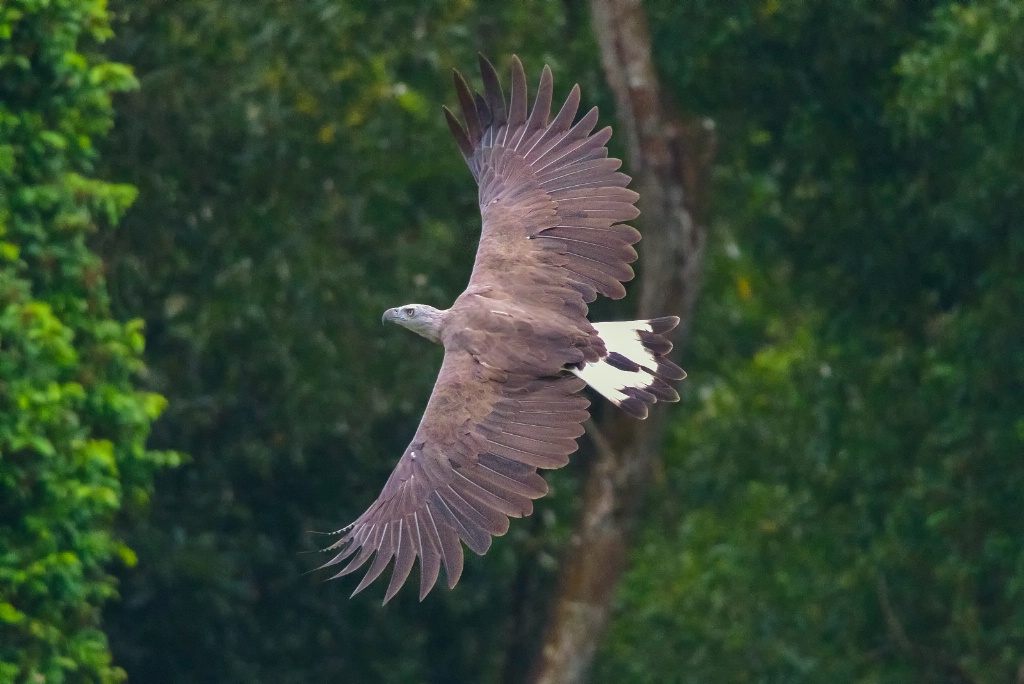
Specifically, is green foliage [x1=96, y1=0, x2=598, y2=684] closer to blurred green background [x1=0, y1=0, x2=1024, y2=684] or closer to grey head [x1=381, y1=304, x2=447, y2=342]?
blurred green background [x1=0, y1=0, x2=1024, y2=684]

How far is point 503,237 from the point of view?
36.4 ft

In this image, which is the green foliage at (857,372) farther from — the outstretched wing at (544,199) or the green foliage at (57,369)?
the green foliage at (57,369)

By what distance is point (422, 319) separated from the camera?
Result: 11141mm

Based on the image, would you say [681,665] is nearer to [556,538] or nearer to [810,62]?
[556,538]

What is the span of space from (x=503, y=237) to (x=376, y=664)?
6.85m

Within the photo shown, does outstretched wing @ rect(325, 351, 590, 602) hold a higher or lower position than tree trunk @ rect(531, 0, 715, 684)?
lower

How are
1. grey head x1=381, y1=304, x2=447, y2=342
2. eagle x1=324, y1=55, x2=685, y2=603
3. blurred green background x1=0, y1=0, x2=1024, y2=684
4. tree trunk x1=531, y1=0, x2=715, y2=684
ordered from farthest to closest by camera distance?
tree trunk x1=531, y1=0, x2=715, y2=684 < blurred green background x1=0, y1=0, x2=1024, y2=684 < grey head x1=381, y1=304, x2=447, y2=342 < eagle x1=324, y1=55, x2=685, y2=603

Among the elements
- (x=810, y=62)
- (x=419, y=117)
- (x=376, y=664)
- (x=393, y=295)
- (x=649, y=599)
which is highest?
(x=810, y=62)

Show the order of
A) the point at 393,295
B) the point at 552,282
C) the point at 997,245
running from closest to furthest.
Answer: the point at 552,282, the point at 997,245, the point at 393,295

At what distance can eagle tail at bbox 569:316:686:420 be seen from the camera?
10.3m

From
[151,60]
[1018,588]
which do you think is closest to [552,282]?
[1018,588]

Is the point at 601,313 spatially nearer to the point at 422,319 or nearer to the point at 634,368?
the point at 422,319

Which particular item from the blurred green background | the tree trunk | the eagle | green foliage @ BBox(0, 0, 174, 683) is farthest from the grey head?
the tree trunk

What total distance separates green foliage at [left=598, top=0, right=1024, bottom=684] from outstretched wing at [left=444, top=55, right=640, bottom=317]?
10.0 feet
